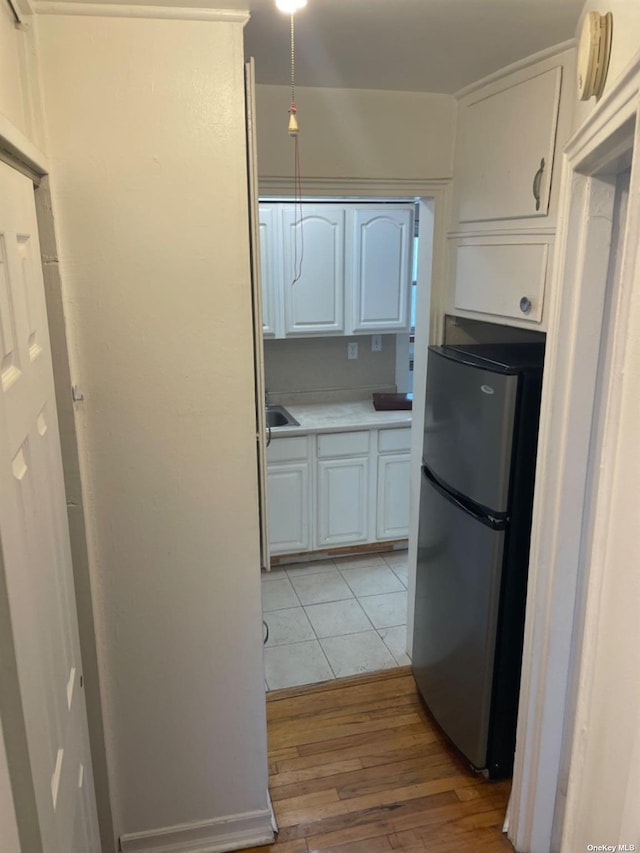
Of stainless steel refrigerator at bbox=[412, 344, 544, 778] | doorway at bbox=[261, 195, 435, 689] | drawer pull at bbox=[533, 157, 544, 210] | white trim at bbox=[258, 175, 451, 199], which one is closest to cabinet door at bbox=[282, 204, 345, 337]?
Result: doorway at bbox=[261, 195, 435, 689]

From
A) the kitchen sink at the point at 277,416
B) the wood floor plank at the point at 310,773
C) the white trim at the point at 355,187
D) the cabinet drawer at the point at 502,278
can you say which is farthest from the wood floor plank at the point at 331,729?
the white trim at the point at 355,187

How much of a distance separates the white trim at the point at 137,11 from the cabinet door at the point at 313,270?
201 cm

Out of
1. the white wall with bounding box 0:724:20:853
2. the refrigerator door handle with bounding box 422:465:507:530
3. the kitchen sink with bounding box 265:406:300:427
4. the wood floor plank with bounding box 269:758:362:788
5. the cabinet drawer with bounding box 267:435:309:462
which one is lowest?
the wood floor plank with bounding box 269:758:362:788

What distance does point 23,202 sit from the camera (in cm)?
119

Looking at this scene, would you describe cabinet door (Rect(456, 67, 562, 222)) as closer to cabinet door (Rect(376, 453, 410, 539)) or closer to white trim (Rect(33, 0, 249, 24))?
white trim (Rect(33, 0, 249, 24))

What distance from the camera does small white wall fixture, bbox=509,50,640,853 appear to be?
73 cm

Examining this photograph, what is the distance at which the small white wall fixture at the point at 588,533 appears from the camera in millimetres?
729

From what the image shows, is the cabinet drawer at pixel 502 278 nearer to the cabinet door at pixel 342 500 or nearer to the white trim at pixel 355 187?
the white trim at pixel 355 187

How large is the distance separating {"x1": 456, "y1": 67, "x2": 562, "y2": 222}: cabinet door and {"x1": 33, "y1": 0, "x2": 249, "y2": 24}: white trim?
913mm

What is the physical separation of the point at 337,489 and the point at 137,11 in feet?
8.76

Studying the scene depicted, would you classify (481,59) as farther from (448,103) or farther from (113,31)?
(113,31)

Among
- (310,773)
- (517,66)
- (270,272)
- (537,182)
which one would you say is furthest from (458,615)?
(270,272)

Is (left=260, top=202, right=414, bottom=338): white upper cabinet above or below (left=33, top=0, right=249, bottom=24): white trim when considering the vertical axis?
below

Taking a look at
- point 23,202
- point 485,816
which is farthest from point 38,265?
point 485,816
